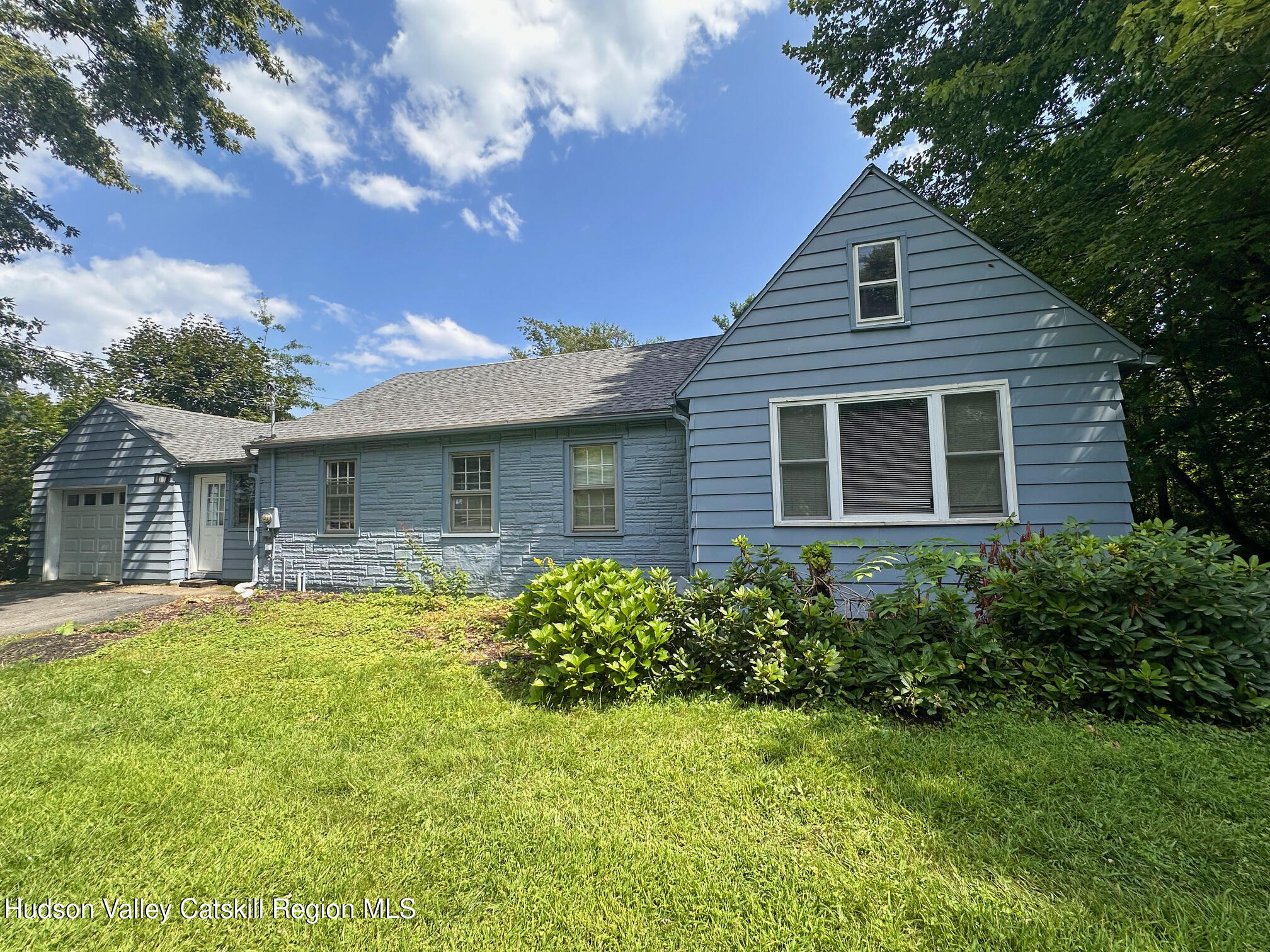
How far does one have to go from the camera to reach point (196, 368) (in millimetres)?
21219

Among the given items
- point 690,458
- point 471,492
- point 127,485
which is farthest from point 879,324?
point 127,485

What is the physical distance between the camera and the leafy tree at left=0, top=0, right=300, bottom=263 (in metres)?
10.6

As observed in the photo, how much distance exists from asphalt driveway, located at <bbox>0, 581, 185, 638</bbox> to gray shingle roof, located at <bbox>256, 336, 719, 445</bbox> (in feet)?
12.1

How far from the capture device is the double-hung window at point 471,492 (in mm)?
8828

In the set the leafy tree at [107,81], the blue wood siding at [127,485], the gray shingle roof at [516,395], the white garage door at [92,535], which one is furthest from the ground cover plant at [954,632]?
the leafy tree at [107,81]

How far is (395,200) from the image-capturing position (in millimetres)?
13406

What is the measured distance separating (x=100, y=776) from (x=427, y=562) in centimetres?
586

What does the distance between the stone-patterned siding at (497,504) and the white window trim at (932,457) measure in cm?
180

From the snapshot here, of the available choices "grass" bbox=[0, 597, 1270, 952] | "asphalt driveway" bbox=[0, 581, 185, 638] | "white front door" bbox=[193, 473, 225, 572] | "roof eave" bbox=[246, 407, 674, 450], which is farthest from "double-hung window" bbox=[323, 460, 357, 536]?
"grass" bbox=[0, 597, 1270, 952]

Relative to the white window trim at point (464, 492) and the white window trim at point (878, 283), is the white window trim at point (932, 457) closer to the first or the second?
the white window trim at point (878, 283)

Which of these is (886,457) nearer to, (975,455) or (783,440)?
(975,455)

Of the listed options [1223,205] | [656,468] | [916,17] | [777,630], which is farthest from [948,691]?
[916,17]

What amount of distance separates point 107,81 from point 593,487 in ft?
51.5

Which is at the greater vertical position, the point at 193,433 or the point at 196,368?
the point at 196,368
